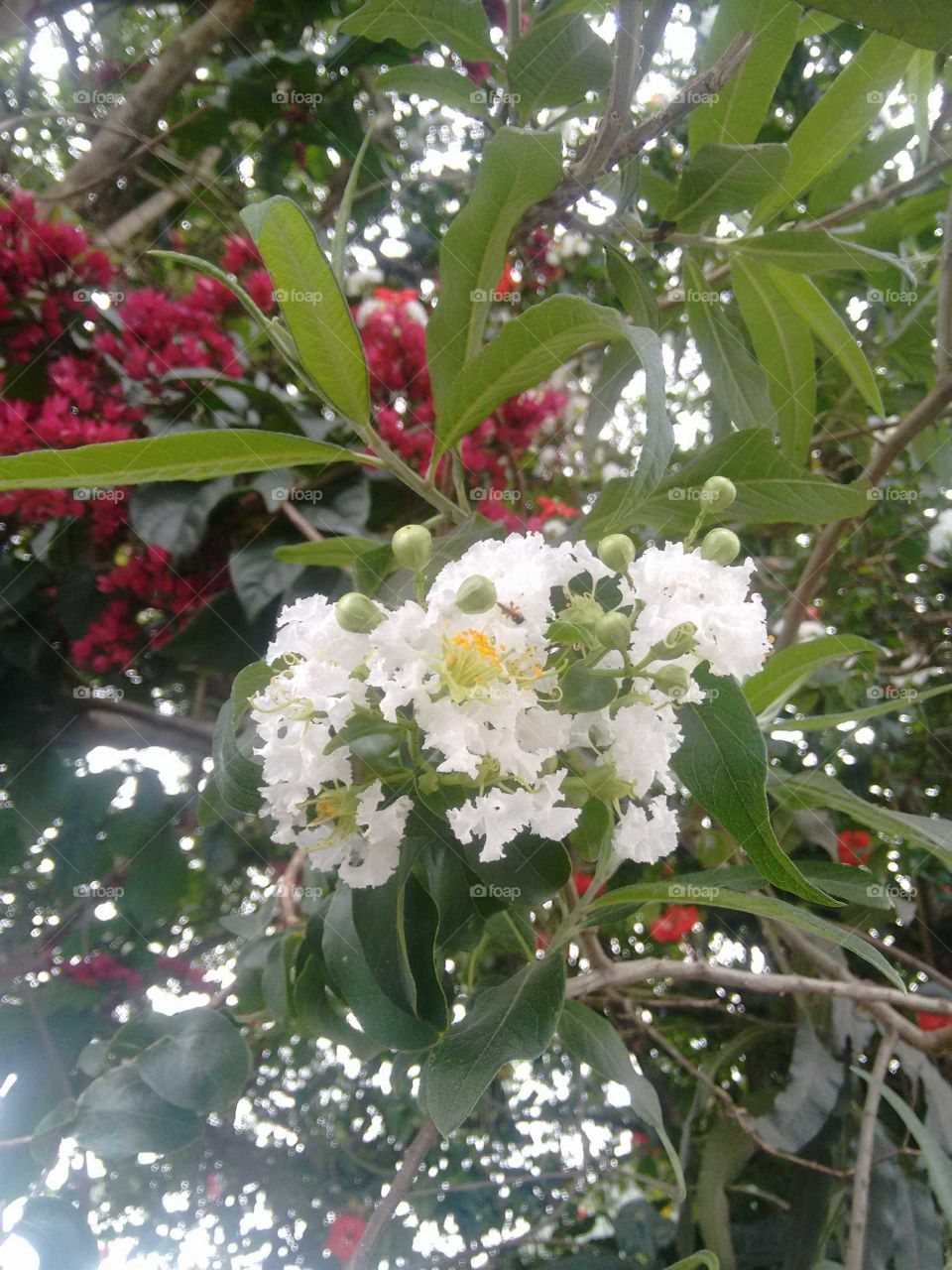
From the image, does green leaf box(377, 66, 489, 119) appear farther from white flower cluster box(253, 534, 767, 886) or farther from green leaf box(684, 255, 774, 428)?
white flower cluster box(253, 534, 767, 886)

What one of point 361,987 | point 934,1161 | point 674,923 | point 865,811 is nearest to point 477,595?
point 361,987

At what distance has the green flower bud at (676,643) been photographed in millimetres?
557

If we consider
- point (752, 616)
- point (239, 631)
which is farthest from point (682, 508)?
point (239, 631)

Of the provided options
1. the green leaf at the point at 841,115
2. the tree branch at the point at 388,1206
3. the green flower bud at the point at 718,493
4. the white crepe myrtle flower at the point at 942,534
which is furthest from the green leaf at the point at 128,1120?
the white crepe myrtle flower at the point at 942,534

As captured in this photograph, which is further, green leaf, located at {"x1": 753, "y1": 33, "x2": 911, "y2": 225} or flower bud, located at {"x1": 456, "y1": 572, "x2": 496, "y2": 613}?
green leaf, located at {"x1": 753, "y1": 33, "x2": 911, "y2": 225}

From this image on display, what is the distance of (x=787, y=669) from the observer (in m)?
0.91

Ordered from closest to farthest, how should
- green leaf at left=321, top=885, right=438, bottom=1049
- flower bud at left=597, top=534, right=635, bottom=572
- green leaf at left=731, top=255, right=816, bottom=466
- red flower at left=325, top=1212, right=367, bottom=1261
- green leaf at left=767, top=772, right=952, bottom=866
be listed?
flower bud at left=597, top=534, right=635, bottom=572
green leaf at left=321, top=885, right=438, bottom=1049
green leaf at left=767, top=772, right=952, bottom=866
green leaf at left=731, top=255, right=816, bottom=466
red flower at left=325, top=1212, right=367, bottom=1261

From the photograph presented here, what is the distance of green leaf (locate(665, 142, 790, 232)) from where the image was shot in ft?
2.98

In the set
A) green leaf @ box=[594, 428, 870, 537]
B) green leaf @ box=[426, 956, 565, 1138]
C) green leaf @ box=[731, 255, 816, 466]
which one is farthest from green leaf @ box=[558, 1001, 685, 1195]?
green leaf @ box=[731, 255, 816, 466]

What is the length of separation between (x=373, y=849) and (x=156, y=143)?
5.26 feet

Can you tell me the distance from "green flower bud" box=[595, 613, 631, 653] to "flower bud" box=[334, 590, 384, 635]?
144mm

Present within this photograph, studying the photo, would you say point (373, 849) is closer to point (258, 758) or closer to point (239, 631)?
point (258, 758)

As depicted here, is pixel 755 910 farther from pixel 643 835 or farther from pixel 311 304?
pixel 311 304

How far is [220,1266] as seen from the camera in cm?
146
